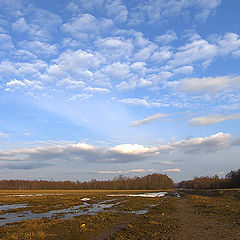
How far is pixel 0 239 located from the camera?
49.3 feet

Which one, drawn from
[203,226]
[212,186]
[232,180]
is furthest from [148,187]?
[203,226]

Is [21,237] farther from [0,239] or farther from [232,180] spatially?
[232,180]

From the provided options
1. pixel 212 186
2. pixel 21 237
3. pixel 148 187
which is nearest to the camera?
pixel 21 237

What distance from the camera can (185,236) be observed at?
14.8 meters

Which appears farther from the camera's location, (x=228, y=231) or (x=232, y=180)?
(x=232, y=180)

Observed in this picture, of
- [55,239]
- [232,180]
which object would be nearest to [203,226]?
[55,239]

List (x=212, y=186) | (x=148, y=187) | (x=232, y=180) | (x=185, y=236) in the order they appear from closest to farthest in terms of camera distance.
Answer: (x=185, y=236) < (x=232, y=180) < (x=212, y=186) < (x=148, y=187)

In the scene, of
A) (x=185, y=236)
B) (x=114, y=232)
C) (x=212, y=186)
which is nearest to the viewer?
(x=185, y=236)

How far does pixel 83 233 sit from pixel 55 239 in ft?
7.26

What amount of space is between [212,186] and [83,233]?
13192 cm

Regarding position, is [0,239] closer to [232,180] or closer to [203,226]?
[203,226]

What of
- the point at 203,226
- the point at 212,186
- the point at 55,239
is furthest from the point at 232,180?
the point at 55,239

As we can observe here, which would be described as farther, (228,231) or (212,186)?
(212,186)

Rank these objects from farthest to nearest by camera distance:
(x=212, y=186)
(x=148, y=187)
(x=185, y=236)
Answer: (x=148, y=187) → (x=212, y=186) → (x=185, y=236)
